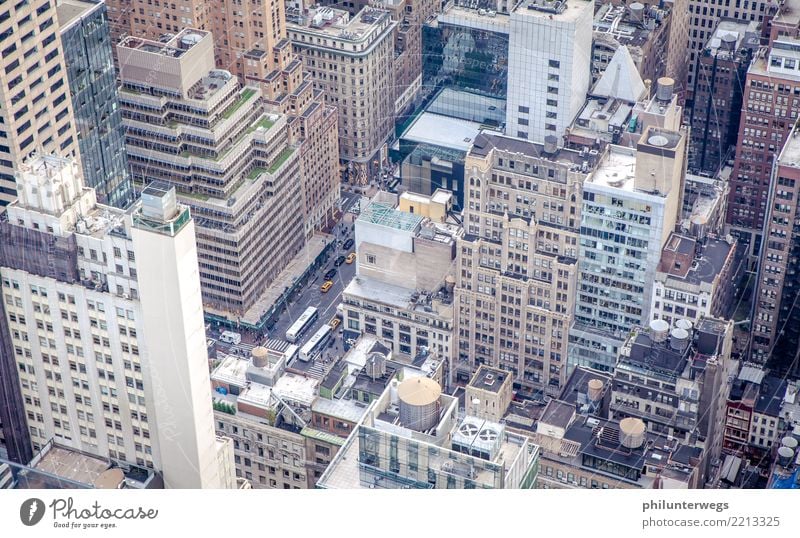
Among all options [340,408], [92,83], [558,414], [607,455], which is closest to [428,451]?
[340,408]

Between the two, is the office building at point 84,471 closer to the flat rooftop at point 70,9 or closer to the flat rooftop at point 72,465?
the flat rooftop at point 72,465

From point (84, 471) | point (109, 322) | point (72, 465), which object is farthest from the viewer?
point (72, 465)

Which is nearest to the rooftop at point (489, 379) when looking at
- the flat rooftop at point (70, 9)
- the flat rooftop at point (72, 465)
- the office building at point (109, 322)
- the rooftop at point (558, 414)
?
the rooftop at point (558, 414)

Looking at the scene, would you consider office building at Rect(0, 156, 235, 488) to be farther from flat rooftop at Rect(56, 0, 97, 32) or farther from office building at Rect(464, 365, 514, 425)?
office building at Rect(464, 365, 514, 425)

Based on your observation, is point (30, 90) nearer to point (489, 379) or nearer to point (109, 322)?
point (109, 322)

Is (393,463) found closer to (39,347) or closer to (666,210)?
(39,347)
